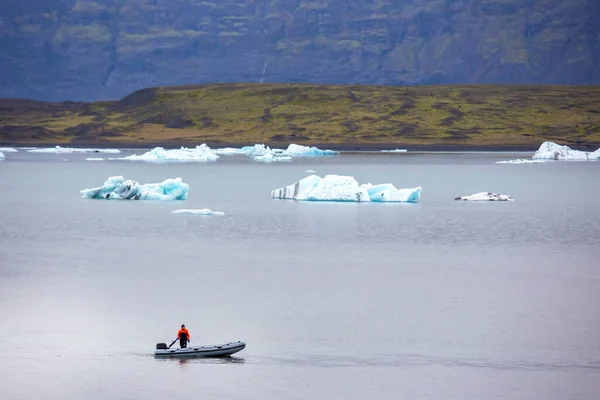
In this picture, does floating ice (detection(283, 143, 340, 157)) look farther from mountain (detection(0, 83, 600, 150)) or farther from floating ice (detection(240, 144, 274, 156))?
mountain (detection(0, 83, 600, 150))

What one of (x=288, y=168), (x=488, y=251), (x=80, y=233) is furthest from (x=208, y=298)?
(x=288, y=168)

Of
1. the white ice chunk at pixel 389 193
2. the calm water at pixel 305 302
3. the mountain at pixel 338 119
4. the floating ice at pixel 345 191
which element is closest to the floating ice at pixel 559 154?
the mountain at pixel 338 119

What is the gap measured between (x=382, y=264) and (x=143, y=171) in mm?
61633

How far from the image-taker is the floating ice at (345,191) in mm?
56031

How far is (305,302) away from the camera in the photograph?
29203 millimetres

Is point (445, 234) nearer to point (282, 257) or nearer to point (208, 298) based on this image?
point (282, 257)

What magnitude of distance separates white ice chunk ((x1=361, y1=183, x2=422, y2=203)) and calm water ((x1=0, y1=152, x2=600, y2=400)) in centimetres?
152

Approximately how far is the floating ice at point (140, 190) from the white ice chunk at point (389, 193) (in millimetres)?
9195

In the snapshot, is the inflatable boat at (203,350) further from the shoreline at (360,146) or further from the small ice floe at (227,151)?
the shoreline at (360,146)

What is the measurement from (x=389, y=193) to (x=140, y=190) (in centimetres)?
1226

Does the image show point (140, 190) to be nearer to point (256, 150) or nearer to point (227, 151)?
point (256, 150)

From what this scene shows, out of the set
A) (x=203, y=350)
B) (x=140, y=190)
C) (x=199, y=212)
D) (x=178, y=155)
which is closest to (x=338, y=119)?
(x=178, y=155)

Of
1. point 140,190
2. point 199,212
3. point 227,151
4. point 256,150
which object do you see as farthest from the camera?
point 227,151

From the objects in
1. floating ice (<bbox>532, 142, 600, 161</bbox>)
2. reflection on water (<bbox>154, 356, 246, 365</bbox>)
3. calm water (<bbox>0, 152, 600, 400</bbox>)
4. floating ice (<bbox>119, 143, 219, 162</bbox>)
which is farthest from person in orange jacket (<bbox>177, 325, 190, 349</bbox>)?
floating ice (<bbox>532, 142, 600, 161</bbox>)
